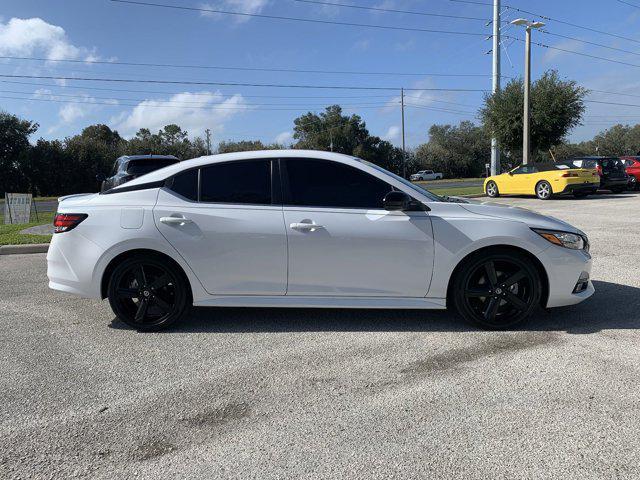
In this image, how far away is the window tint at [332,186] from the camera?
4.43 metres

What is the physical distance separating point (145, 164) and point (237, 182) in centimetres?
797

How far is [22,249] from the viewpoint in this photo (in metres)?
9.00

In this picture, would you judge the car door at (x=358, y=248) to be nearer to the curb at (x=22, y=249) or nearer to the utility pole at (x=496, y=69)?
the curb at (x=22, y=249)

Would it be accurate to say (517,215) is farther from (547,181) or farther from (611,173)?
(611,173)

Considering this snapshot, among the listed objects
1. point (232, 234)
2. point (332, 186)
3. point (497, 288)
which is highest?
point (332, 186)

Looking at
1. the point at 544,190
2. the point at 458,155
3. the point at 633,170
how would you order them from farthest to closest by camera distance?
the point at 458,155
the point at 633,170
the point at 544,190

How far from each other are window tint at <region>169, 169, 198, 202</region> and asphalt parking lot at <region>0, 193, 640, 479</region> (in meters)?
1.23

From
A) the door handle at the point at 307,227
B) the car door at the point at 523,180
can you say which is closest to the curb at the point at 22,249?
the door handle at the point at 307,227

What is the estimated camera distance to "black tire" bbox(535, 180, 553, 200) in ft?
60.5

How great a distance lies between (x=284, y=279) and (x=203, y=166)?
1281 millimetres

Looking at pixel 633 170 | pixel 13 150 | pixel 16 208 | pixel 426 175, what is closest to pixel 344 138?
pixel 426 175

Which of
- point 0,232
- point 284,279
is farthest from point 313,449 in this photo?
point 0,232

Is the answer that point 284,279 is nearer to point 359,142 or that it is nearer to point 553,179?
point 553,179

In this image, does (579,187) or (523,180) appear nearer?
(579,187)
